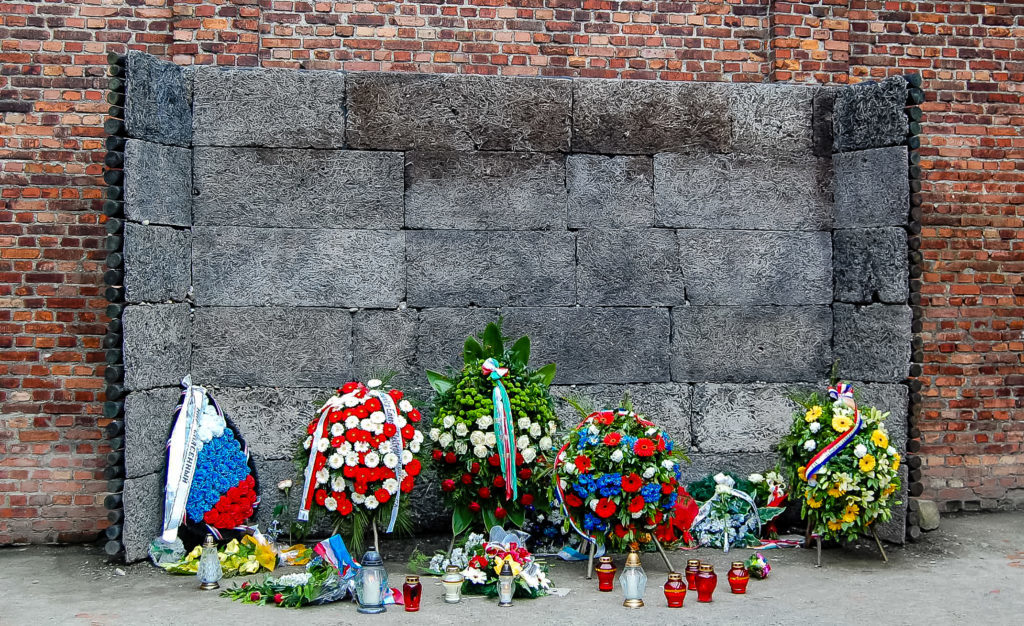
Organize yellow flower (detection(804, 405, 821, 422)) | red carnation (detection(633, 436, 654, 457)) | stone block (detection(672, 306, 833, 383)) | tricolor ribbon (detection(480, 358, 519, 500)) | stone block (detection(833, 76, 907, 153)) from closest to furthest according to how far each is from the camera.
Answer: red carnation (detection(633, 436, 654, 457)) < tricolor ribbon (detection(480, 358, 519, 500)) < yellow flower (detection(804, 405, 821, 422)) < stone block (detection(833, 76, 907, 153)) < stone block (detection(672, 306, 833, 383))

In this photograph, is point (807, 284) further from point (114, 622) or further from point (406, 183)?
point (114, 622)

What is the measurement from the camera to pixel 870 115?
6129mm

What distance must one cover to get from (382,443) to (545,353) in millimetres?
1369

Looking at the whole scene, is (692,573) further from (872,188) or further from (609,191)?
(872,188)

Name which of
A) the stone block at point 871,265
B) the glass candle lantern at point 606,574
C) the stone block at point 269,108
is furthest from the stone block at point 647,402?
the stone block at point 269,108

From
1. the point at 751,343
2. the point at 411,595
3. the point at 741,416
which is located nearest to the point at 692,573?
the point at 411,595

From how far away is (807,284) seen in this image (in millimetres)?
6316

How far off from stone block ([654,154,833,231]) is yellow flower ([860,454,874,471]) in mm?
1689

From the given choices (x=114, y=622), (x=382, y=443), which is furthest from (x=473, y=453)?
(x=114, y=622)

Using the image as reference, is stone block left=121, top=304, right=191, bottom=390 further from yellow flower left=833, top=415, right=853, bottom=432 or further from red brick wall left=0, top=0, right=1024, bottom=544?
yellow flower left=833, top=415, right=853, bottom=432

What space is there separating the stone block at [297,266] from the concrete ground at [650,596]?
5.39 ft

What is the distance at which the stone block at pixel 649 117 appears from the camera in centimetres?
617

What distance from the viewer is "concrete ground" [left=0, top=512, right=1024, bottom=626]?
4.43m

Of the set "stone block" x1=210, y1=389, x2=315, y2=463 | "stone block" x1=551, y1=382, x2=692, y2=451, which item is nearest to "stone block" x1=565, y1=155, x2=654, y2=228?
"stone block" x1=551, y1=382, x2=692, y2=451
